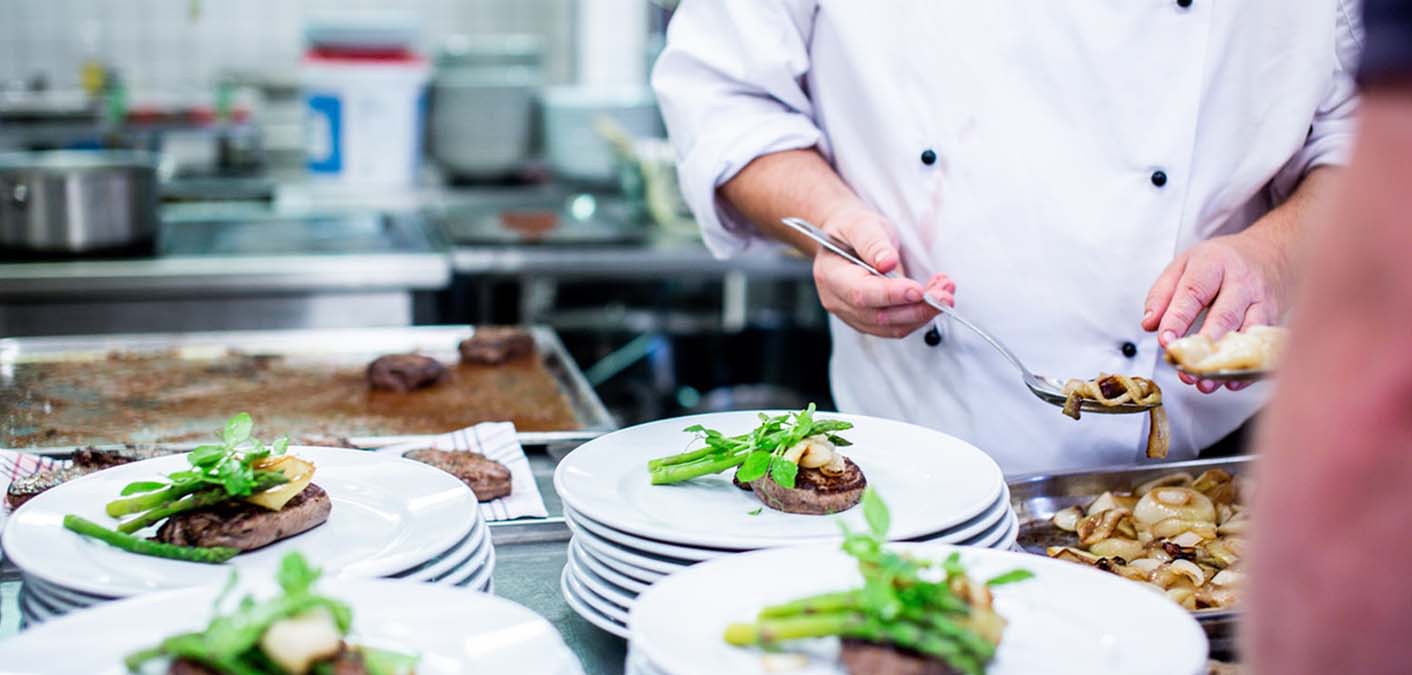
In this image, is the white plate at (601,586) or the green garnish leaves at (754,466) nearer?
the white plate at (601,586)

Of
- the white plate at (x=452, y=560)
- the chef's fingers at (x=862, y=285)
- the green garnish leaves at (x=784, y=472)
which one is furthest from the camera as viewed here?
the chef's fingers at (x=862, y=285)

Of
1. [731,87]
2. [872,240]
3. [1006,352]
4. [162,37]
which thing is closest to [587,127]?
[162,37]

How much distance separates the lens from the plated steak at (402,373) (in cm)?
236

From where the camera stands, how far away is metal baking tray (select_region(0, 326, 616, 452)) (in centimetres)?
209

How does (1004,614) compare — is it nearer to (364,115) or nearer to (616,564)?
(616,564)

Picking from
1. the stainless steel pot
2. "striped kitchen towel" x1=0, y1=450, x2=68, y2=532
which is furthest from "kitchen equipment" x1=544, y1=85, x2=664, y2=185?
"striped kitchen towel" x1=0, y1=450, x2=68, y2=532

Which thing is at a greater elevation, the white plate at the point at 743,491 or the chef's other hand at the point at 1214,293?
the chef's other hand at the point at 1214,293

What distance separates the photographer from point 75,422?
83.4 inches

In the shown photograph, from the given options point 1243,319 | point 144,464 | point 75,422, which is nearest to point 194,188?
point 75,422

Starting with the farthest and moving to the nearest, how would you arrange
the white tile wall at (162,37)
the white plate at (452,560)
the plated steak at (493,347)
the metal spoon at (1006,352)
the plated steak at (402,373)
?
1. the white tile wall at (162,37)
2. the plated steak at (493,347)
3. the plated steak at (402,373)
4. the metal spoon at (1006,352)
5. the white plate at (452,560)

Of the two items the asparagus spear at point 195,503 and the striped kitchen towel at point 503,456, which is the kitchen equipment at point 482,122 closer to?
the striped kitchen towel at point 503,456

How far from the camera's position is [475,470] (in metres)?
1.65

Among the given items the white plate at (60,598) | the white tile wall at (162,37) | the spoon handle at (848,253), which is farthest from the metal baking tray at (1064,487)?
the white tile wall at (162,37)

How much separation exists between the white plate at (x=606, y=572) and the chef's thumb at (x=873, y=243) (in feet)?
1.94
